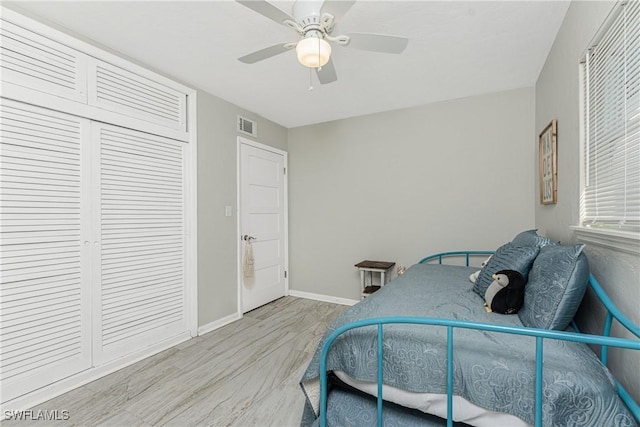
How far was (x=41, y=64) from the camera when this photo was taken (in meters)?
1.79

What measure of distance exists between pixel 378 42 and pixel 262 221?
8.32 feet

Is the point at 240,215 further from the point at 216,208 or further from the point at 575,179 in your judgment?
the point at 575,179

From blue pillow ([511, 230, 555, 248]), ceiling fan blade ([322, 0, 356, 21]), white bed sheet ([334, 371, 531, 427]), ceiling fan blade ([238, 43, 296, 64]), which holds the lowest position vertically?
white bed sheet ([334, 371, 531, 427])

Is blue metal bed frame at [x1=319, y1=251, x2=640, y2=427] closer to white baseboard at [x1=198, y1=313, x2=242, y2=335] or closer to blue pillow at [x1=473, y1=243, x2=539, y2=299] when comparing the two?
blue pillow at [x1=473, y1=243, x2=539, y2=299]

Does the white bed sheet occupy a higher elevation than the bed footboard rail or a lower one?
lower

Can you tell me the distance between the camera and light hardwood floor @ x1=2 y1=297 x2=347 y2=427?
1656 millimetres

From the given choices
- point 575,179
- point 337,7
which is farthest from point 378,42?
point 575,179

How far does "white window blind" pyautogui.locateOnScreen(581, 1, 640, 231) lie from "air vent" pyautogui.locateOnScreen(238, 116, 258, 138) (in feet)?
9.62

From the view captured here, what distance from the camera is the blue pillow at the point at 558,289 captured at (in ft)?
3.72

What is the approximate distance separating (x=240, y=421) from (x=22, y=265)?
5.38 ft

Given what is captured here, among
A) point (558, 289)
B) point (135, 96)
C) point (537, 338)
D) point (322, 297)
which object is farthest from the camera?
point (322, 297)

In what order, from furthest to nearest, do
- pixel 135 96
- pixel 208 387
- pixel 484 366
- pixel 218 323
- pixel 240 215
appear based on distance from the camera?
pixel 240 215, pixel 218 323, pixel 135 96, pixel 208 387, pixel 484 366

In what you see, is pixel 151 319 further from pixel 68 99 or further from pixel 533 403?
pixel 533 403

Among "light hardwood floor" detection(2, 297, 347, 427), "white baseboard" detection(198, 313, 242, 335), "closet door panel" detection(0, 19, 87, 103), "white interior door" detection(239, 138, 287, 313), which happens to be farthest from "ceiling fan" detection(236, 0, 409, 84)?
"white baseboard" detection(198, 313, 242, 335)
